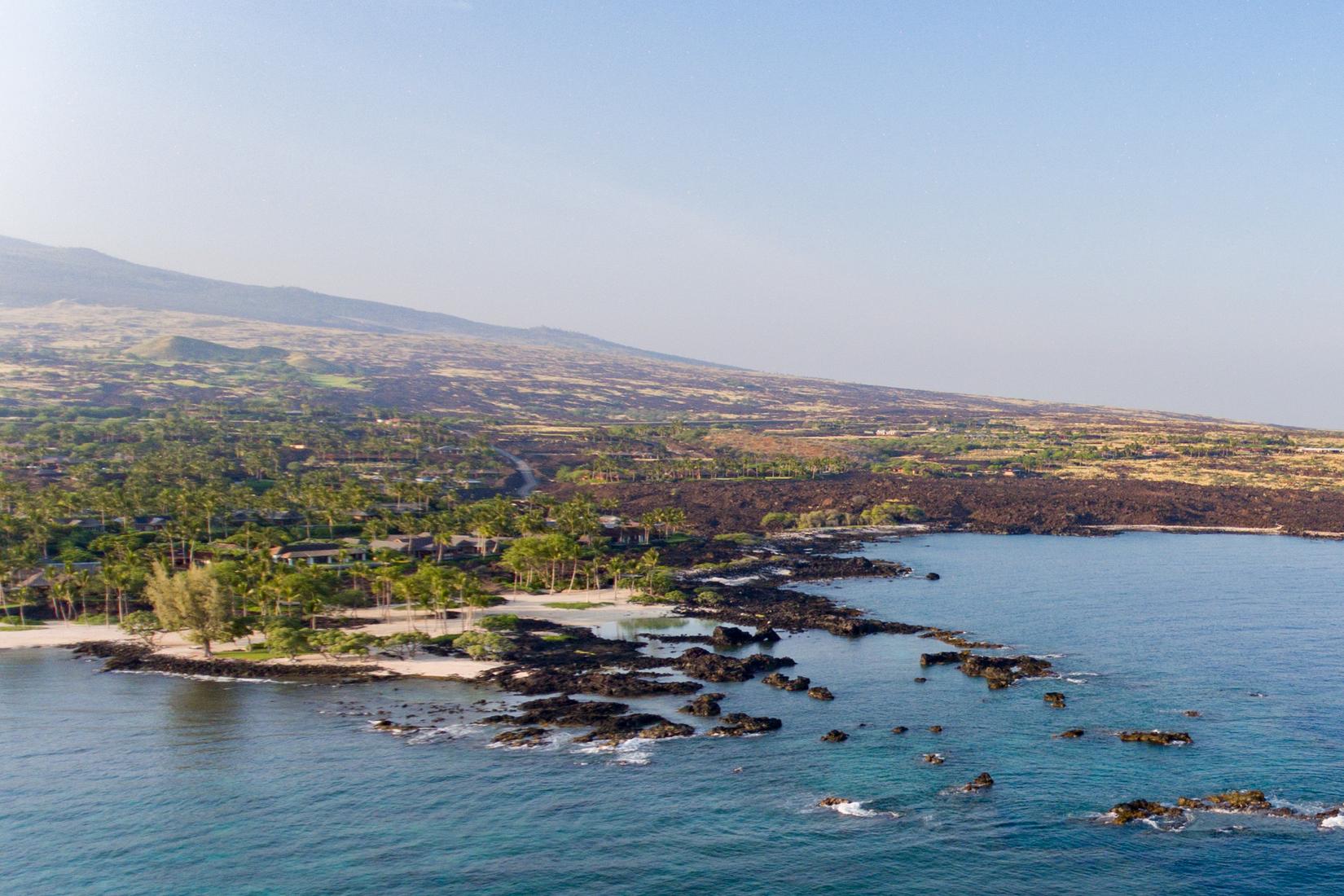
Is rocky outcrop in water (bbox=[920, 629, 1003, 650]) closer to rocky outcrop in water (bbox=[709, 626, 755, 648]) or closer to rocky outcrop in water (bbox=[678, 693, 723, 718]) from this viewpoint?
rocky outcrop in water (bbox=[709, 626, 755, 648])

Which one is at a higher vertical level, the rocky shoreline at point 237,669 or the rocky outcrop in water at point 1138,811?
the rocky outcrop in water at point 1138,811

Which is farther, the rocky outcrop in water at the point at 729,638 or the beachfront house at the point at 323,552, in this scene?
the beachfront house at the point at 323,552

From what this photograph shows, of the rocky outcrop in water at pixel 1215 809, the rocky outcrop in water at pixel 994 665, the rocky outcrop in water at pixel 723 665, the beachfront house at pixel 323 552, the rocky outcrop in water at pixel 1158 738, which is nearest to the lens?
the rocky outcrop in water at pixel 1215 809

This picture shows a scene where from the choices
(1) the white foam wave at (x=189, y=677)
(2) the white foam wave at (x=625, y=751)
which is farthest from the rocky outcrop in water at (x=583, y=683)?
(1) the white foam wave at (x=189, y=677)

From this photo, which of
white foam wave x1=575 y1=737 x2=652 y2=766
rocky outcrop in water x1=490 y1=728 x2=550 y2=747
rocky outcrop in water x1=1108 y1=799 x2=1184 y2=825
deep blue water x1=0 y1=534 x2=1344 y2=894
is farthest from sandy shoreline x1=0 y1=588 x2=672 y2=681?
rocky outcrop in water x1=1108 y1=799 x2=1184 y2=825

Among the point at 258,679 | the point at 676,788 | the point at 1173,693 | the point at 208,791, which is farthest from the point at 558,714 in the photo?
the point at 1173,693

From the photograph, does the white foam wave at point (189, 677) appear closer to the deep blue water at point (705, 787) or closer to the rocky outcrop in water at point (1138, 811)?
the deep blue water at point (705, 787)

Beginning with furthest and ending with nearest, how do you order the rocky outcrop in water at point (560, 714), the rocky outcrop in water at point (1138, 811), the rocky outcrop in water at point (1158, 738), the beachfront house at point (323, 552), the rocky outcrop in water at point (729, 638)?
1. the beachfront house at point (323, 552)
2. the rocky outcrop in water at point (729, 638)
3. the rocky outcrop in water at point (560, 714)
4. the rocky outcrop in water at point (1158, 738)
5. the rocky outcrop in water at point (1138, 811)
